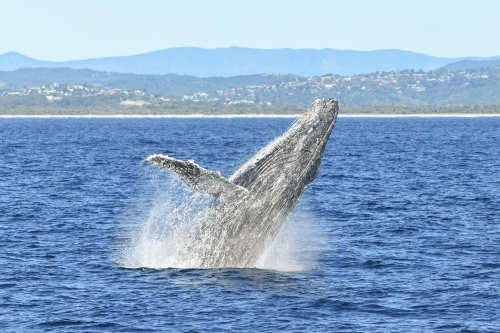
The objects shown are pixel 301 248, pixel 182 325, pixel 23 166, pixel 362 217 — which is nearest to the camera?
pixel 182 325

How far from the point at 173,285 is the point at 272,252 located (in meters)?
5.34

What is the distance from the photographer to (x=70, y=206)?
3700cm

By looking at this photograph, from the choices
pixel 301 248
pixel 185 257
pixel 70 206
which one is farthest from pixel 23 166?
pixel 185 257

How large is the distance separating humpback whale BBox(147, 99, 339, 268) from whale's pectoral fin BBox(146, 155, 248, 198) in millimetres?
143

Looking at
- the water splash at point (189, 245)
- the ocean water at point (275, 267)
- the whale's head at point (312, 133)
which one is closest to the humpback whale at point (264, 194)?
the whale's head at point (312, 133)

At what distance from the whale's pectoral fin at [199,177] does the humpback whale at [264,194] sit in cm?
14

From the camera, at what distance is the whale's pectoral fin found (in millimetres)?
19125

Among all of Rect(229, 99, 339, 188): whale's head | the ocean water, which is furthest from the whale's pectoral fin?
the ocean water

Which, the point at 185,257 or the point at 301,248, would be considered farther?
the point at 301,248

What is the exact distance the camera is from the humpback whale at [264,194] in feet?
68.9

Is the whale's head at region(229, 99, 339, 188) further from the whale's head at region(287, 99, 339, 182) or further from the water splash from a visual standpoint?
the water splash

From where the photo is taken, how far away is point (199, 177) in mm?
19812

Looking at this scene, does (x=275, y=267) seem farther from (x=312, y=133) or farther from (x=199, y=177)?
(x=199, y=177)

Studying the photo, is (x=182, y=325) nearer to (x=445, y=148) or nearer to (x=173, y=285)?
(x=173, y=285)
